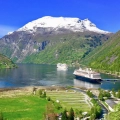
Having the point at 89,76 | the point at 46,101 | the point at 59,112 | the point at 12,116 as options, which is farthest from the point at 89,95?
the point at 89,76

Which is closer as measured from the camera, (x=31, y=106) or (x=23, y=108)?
(x=23, y=108)

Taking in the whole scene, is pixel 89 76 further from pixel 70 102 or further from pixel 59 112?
pixel 59 112

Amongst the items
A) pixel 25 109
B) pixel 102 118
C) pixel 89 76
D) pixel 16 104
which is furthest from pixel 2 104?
pixel 89 76

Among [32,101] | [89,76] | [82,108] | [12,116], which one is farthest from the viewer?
[89,76]

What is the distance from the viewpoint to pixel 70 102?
96.9 m

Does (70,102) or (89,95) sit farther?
(89,95)

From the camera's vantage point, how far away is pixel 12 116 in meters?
72.8

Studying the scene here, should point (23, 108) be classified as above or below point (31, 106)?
below

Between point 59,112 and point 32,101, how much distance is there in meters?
18.3

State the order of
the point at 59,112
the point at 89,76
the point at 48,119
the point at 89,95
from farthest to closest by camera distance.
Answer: the point at 89,76 → the point at 89,95 → the point at 59,112 → the point at 48,119

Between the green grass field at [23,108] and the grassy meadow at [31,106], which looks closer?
the green grass field at [23,108]

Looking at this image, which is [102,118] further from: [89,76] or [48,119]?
[89,76]

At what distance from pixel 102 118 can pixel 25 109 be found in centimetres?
2390

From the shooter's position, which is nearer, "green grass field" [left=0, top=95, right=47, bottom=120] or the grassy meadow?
"green grass field" [left=0, top=95, right=47, bottom=120]
